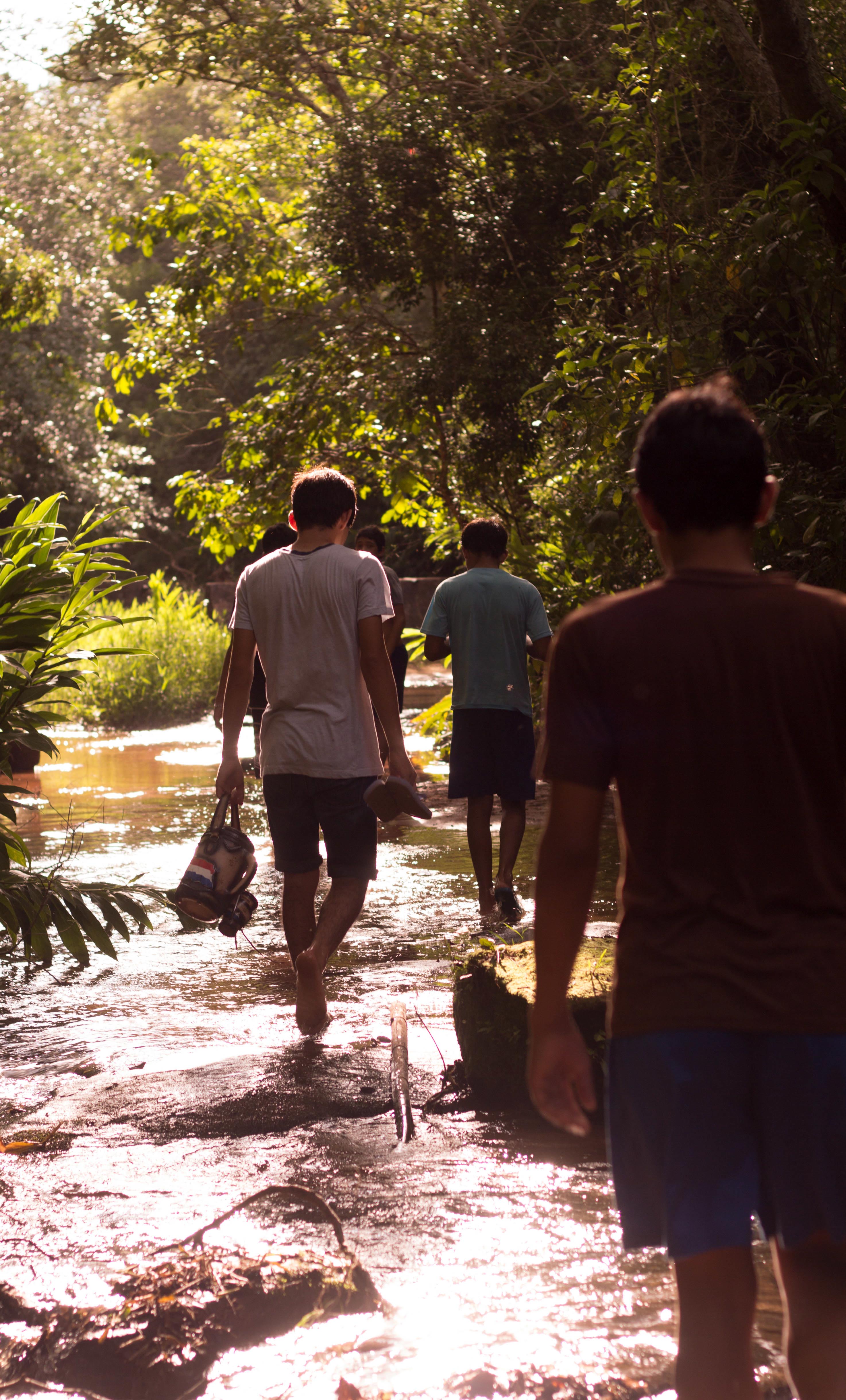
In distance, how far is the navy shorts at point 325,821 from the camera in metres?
5.25

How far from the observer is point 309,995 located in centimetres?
507

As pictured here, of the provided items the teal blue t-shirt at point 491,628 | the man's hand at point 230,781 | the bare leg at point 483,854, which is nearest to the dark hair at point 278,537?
the teal blue t-shirt at point 491,628

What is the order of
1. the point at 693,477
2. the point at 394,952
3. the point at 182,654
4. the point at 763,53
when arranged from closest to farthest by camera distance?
the point at 693,477, the point at 394,952, the point at 763,53, the point at 182,654

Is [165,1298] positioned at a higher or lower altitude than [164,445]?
lower

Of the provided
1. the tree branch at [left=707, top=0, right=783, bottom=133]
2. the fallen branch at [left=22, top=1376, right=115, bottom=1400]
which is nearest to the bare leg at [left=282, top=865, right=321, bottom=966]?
the fallen branch at [left=22, top=1376, right=115, bottom=1400]

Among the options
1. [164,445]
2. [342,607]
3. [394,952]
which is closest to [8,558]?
[342,607]

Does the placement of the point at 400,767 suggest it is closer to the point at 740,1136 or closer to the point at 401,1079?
the point at 401,1079

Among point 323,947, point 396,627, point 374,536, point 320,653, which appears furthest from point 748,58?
point 323,947

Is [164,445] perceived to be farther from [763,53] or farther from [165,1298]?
[165,1298]

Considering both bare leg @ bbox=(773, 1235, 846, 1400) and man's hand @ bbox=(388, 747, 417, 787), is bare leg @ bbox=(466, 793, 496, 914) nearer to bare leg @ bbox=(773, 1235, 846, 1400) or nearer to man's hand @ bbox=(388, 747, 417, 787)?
man's hand @ bbox=(388, 747, 417, 787)

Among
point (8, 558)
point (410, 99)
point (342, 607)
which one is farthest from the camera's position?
point (410, 99)

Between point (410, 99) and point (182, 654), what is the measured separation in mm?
9135

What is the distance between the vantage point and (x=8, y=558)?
5.86 m

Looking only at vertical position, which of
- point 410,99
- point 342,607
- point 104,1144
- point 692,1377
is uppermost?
point 410,99
